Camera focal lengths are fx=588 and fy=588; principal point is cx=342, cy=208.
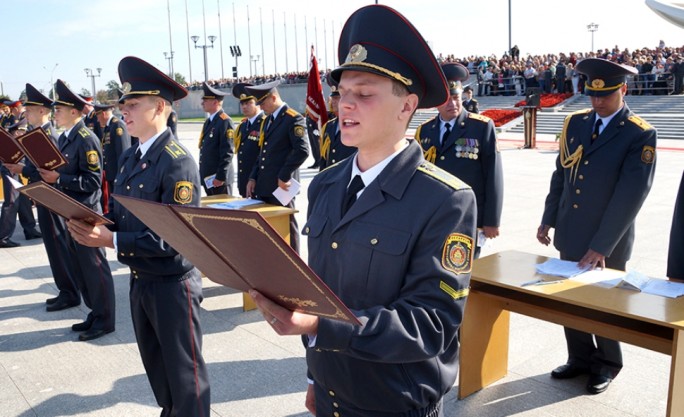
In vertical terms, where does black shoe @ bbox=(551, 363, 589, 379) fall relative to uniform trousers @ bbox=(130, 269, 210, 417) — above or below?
below

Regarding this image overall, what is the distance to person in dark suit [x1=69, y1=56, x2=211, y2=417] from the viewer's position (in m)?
3.04

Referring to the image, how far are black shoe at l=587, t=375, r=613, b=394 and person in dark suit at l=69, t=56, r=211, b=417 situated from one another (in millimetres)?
2419

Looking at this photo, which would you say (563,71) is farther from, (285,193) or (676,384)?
(676,384)

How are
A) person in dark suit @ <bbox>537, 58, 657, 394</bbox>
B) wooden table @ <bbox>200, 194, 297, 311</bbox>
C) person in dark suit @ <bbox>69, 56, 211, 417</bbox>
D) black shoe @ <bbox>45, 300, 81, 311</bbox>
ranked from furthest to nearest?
black shoe @ <bbox>45, 300, 81, 311</bbox> < wooden table @ <bbox>200, 194, 297, 311</bbox> < person in dark suit @ <bbox>537, 58, 657, 394</bbox> < person in dark suit @ <bbox>69, 56, 211, 417</bbox>

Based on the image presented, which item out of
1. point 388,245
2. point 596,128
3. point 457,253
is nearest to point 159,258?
point 388,245

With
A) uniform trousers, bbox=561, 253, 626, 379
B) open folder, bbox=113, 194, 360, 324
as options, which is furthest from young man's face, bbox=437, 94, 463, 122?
open folder, bbox=113, 194, 360, 324

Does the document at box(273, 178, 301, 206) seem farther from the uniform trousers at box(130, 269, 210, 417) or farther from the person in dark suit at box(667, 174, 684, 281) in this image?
the person in dark suit at box(667, 174, 684, 281)

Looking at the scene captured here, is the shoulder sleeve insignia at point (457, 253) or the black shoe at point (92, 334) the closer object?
the shoulder sleeve insignia at point (457, 253)

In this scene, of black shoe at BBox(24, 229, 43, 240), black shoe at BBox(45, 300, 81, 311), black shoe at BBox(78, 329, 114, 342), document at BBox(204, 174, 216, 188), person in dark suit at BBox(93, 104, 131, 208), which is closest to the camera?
black shoe at BBox(78, 329, 114, 342)

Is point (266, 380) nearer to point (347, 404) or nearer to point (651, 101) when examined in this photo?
point (347, 404)

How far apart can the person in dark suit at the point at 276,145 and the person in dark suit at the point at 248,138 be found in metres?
0.44

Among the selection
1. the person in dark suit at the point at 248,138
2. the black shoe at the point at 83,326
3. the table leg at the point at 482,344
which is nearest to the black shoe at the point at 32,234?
the person in dark suit at the point at 248,138

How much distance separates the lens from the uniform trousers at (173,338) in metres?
3.09

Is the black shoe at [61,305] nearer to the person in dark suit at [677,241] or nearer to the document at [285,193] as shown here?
the document at [285,193]
